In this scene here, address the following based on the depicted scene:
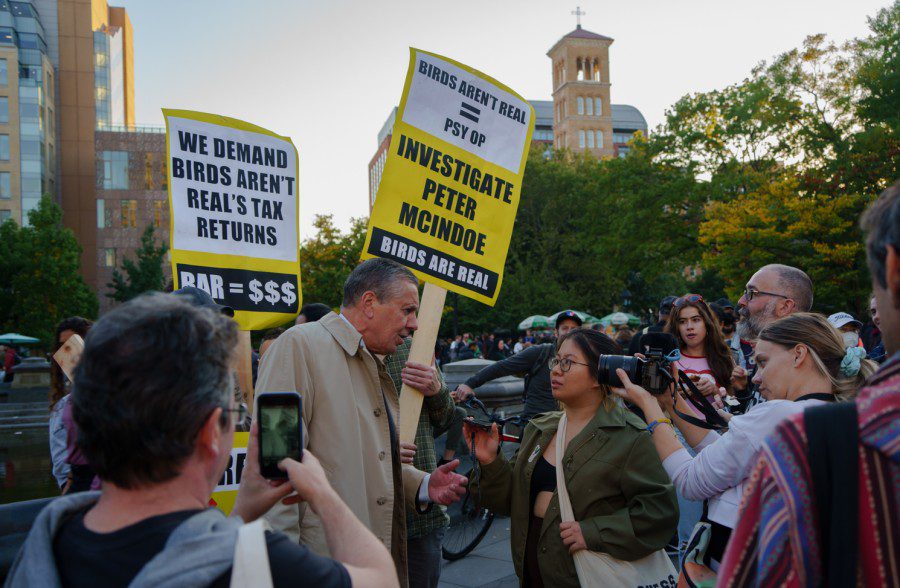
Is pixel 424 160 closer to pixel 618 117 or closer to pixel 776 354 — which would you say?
pixel 776 354

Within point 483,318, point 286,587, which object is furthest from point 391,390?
point 483,318

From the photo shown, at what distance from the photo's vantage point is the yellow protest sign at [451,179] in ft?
13.7

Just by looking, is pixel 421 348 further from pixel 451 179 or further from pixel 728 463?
pixel 728 463

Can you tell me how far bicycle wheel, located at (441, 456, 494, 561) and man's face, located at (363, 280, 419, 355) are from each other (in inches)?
138

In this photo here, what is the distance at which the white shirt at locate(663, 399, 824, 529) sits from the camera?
2.74 metres

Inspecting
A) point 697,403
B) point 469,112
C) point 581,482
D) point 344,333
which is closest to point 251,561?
point 344,333

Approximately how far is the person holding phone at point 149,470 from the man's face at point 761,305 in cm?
349

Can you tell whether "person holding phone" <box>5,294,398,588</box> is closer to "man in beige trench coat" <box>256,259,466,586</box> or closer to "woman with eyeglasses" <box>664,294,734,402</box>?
"man in beige trench coat" <box>256,259,466,586</box>

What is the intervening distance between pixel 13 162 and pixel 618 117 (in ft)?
343

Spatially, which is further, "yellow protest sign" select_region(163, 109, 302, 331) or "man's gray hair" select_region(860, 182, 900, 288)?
"yellow protest sign" select_region(163, 109, 302, 331)

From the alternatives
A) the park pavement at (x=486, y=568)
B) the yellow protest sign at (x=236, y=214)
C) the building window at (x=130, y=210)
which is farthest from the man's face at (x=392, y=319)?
the building window at (x=130, y=210)

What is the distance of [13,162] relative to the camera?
188 ft

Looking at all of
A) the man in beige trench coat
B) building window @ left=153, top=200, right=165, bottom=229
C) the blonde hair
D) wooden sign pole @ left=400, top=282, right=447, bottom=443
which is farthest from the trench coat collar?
building window @ left=153, top=200, right=165, bottom=229

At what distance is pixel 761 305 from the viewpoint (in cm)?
450
